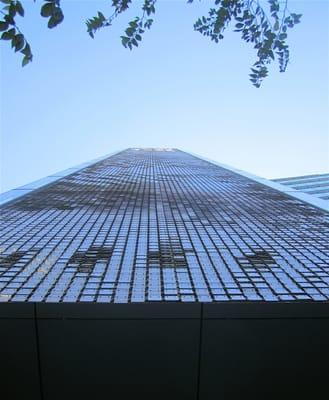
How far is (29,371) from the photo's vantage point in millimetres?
4449

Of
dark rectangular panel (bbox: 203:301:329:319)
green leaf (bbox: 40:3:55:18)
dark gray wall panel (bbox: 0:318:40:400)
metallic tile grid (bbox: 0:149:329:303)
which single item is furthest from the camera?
metallic tile grid (bbox: 0:149:329:303)

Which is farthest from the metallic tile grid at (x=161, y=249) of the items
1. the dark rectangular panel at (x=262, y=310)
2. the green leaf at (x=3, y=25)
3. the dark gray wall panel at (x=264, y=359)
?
the green leaf at (x=3, y=25)

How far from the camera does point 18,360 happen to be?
4.44 m

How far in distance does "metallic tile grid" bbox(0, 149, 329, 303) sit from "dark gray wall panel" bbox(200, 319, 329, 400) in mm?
355

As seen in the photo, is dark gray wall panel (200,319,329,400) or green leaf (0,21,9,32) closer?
green leaf (0,21,9,32)

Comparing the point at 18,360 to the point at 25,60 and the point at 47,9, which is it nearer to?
the point at 25,60

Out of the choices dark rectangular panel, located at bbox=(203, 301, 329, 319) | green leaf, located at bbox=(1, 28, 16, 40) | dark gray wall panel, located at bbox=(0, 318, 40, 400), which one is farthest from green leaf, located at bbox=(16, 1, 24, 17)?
dark rectangular panel, located at bbox=(203, 301, 329, 319)

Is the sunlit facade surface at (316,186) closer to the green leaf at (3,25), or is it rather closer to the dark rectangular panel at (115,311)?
the dark rectangular panel at (115,311)

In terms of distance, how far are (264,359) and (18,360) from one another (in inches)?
106

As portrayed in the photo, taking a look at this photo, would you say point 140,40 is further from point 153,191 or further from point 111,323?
point 153,191

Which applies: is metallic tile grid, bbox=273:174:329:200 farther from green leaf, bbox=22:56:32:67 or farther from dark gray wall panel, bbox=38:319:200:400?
green leaf, bbox=22:56:32:67

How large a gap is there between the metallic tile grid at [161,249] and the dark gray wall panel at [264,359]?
355 mm

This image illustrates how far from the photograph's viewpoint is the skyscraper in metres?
4.45

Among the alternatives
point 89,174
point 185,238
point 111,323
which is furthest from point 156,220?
point 89,174
